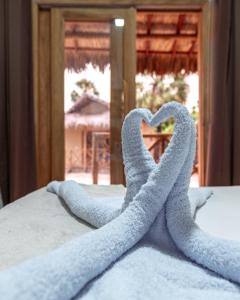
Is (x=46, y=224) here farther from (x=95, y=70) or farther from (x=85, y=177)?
(x=85, y=177)

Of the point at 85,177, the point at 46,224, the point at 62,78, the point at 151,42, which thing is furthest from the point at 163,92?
the point at 46,224

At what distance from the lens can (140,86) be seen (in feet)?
25.2

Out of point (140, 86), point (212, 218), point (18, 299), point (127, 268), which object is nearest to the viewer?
point (18, 299)

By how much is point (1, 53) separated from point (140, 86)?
16.5ft

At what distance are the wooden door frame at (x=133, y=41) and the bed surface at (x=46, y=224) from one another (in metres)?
1.75

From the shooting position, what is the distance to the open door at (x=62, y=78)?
2.96 m

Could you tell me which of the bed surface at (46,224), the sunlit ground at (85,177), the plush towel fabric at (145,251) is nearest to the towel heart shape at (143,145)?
the plush towel fabric at (145,251)

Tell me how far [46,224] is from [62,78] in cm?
223

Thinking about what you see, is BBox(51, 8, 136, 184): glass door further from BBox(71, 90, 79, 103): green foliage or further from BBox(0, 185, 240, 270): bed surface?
BBox(0, 185, 240, 270): bed surface

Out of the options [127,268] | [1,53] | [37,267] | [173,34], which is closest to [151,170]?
[127,268]

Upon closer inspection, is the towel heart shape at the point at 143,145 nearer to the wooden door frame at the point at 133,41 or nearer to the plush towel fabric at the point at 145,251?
the plush towel fabric at the point at 145,251

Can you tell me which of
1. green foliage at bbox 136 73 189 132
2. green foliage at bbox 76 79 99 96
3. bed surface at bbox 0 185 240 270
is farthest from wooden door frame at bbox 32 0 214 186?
green foliage at bbox 136 73 189 132

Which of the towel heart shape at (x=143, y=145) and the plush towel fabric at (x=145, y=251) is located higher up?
the towel heart shape at (x=143, y=145)

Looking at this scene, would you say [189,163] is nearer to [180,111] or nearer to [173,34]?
[180,111]
